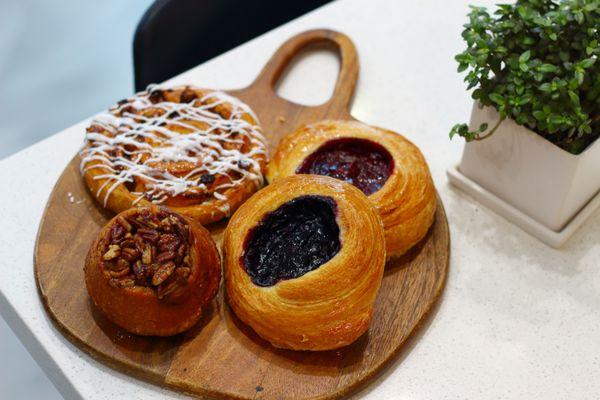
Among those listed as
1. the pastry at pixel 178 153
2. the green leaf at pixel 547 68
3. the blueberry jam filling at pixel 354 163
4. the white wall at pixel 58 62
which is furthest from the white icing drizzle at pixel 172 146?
the white wall at pixel 58 62

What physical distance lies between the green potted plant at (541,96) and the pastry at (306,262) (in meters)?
0.29

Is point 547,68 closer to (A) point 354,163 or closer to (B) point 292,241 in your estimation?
(A) point 354,163

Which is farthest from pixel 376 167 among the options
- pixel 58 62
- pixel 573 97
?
pixel 58 62

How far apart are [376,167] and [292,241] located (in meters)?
0.26

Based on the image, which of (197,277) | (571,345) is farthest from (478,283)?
(197,277)

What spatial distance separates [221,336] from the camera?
1258 millimetres

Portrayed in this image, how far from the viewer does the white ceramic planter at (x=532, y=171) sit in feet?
4.29

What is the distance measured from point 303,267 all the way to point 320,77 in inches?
26.8

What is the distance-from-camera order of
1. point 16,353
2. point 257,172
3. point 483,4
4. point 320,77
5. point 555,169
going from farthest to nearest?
1. point 16,353
2. point 483,4
3. point 320,77
4. point 257,172
5. point 555,169

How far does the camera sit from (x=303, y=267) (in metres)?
1.20

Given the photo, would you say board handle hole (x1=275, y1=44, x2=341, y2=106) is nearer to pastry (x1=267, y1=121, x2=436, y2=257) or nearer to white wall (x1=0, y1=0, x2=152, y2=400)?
pastry (x1=267, y1=121, x2=436, y2=257)

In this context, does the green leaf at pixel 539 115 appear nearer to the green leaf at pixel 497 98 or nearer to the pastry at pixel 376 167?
the green leaf at pixel 497 98

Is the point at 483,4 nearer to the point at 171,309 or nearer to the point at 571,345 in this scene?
the point at 571,345

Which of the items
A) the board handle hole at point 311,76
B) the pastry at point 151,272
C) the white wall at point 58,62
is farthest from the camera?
the white wall at point 58,62
